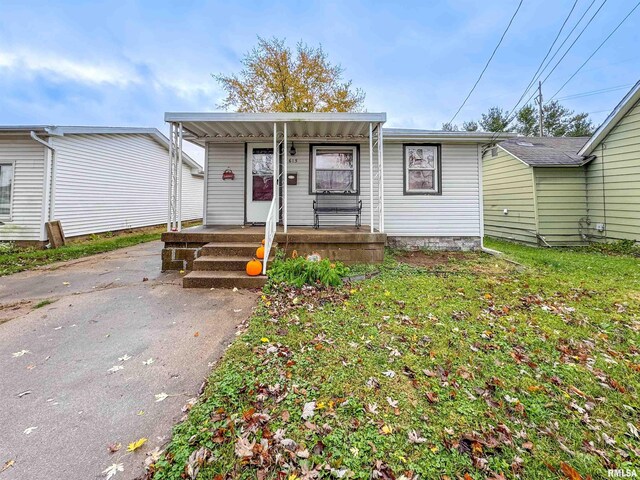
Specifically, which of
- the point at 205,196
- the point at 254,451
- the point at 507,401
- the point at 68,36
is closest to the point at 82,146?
the point at 205,196

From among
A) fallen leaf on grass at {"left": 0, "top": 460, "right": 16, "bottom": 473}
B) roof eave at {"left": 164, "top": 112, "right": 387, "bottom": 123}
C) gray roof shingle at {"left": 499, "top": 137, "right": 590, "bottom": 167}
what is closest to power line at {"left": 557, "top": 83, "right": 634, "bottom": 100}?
gray roof shingle at {"left": 499, "top": 137, "right": 590, "bottom": 167}

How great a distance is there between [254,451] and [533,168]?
11157mm

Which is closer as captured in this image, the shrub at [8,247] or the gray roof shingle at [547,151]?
the shrub at [8,247]

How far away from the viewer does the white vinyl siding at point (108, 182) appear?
341 inches

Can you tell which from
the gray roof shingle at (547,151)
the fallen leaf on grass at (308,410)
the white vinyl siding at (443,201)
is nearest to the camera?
the fallen leaf on grass at (308,410)

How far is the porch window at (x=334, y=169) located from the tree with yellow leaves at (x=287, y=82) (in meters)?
9.85

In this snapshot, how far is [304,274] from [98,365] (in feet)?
9.14

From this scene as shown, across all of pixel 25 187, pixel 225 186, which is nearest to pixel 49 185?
pixel 25 187

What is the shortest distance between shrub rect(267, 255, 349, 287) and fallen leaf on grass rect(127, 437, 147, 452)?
2.96m

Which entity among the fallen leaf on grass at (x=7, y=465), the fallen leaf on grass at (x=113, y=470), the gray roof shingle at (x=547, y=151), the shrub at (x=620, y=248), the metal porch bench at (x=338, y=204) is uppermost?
the gray roof shingle at (x=547, y=151)

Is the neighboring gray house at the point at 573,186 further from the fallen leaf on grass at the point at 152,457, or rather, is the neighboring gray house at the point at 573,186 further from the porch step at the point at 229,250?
the fallen leaf on grass at the point at 152,457

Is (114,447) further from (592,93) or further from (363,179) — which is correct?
(592,93)

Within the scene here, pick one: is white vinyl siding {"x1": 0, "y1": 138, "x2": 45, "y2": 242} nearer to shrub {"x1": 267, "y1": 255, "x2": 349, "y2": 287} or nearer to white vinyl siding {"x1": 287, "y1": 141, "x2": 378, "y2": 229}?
white vinyl siding {"x1": 287, "y1": 141, "x2": 378, "y2": 229}

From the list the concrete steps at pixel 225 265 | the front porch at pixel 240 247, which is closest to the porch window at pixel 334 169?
the front porch at pixel 240 247
